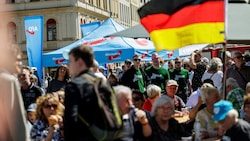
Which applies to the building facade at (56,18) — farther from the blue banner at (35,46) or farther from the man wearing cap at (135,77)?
the man wearing cap at (135,77)

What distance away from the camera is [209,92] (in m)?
5.87

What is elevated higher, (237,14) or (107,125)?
(237,14)

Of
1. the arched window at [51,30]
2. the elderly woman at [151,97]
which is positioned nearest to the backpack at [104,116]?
the elderly woman at [151,97]

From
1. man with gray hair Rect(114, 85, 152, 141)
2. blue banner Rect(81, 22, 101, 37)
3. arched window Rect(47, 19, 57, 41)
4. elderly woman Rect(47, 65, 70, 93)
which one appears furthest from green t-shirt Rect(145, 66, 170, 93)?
arched window Rect(47, 19, 57, 41)

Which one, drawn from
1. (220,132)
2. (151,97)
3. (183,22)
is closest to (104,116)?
(220,132)

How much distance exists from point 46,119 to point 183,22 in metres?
1.91

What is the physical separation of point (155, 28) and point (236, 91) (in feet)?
5.94

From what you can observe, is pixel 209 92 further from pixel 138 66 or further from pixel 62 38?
pixel 62 38

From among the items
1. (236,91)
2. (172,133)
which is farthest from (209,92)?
(236,91)

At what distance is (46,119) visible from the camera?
587 cm

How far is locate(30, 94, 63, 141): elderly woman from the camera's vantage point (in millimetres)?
5699

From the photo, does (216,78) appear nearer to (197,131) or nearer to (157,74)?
(157,74)

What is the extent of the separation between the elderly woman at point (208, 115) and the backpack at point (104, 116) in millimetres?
1802

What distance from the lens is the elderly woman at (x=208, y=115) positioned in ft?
18.8
